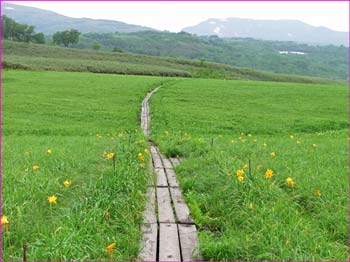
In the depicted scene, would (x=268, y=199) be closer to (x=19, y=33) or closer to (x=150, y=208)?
(x=150, y=208)

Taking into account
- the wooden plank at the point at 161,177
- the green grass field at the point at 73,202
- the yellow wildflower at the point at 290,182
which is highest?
the yellow wildflower at the point at 290,182

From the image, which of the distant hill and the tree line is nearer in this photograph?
the tree line

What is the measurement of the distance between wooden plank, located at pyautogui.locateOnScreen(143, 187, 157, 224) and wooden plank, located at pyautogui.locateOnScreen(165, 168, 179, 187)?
1.93 feet

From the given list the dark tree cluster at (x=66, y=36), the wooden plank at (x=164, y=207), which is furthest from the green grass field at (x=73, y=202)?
the dark tree cluster at (x=66, y=36)

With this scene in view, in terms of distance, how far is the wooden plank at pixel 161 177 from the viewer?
6767 mm

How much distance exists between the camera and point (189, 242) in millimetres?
4395

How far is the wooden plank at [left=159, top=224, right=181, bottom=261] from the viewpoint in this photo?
4023 mm

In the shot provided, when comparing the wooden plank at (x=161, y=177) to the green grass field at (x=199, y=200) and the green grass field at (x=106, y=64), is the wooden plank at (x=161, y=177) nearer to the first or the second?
the green grass field at (x=199, y=200)

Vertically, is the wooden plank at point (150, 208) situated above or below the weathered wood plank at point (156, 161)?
above

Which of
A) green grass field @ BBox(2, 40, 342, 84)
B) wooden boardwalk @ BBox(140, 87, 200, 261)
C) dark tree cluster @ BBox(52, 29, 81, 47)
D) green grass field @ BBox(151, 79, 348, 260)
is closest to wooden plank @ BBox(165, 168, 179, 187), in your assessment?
wooden boardwalk @ BBox(140, 87, 200, 261)

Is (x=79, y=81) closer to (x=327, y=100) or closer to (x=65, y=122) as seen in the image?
(x=65, y=122)

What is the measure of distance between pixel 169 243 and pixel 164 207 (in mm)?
1188

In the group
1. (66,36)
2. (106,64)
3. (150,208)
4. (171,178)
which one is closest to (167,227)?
(150,208)

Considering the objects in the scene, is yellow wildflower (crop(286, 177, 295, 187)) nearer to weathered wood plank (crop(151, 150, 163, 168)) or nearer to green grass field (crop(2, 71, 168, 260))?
green grass field (crop(2, 71, 168, 260))
